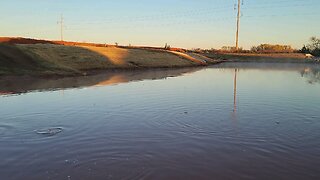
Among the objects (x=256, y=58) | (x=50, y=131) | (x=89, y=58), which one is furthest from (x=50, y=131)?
(x=256, y=58)

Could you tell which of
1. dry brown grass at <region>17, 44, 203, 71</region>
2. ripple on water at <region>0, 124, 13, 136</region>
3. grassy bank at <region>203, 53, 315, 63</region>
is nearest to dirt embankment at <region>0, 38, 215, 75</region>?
dry brown grass at <region>17, 44, 203, 71</region>

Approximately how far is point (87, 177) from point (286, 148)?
17.3 feet

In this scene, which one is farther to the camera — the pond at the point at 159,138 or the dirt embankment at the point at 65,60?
the dirt embankment at the point at 65,60

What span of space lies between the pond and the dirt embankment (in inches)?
627

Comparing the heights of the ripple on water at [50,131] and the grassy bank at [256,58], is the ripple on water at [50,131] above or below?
below

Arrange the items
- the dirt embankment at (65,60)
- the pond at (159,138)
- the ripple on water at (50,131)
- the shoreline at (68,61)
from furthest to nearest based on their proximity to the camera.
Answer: the dirt embankment at (65,60) < the shoreline at (68,61) < the ripple on water at (50,131) < the pond at (159,138)

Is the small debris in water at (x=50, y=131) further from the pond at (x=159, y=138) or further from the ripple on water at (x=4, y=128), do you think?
the ripple on water at (x=4, y=128)

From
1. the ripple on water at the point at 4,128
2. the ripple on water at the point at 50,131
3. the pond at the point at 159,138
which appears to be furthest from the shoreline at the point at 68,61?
the ripple on water at the point at 50,131

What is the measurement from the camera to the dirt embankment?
3375 centimetres

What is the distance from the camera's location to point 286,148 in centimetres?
966

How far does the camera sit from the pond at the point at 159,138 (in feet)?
26.0

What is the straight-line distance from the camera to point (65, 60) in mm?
42281

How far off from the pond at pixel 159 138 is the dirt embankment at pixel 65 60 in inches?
627

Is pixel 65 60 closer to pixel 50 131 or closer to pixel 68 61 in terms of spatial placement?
pixel 68 61
